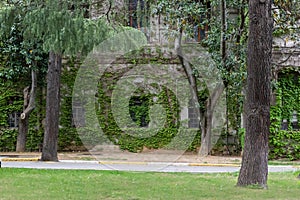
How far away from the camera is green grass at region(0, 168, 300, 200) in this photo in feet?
28.7

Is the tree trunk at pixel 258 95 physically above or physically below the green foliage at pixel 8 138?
above

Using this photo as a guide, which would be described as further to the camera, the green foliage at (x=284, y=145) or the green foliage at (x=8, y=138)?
the green foliage at (x=8, y=138)

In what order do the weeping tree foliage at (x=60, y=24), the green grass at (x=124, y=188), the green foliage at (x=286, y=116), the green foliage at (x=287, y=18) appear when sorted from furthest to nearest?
the green foliage at (x=286, y=116) → the green foliage at (x=287, y=18) → the weeping tree foliage at (x=60, y=24) → the green grass at (x=124, y=188)

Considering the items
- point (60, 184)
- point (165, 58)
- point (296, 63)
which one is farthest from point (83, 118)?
point (60, 184)

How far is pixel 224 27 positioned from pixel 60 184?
11231 mm

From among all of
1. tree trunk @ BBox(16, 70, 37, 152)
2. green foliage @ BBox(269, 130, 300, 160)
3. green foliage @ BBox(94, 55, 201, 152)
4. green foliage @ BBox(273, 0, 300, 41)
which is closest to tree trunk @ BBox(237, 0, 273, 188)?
green foliage @ BBox(273, 0, 300, 41)

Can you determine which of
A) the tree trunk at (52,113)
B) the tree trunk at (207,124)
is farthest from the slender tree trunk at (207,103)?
the tree trunk at (52,113)

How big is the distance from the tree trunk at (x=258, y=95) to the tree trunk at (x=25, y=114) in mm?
15170

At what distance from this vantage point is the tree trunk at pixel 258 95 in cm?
977

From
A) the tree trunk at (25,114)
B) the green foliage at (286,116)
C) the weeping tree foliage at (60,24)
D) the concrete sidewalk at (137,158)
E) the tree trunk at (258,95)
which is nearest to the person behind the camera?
the tree trunk at (258,95)

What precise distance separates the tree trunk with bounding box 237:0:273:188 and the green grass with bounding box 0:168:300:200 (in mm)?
448

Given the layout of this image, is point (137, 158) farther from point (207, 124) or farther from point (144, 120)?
point (207, 124)

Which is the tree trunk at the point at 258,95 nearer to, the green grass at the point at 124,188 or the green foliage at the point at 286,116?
the green grass at the point at 124,188

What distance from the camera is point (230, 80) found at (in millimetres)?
19969
